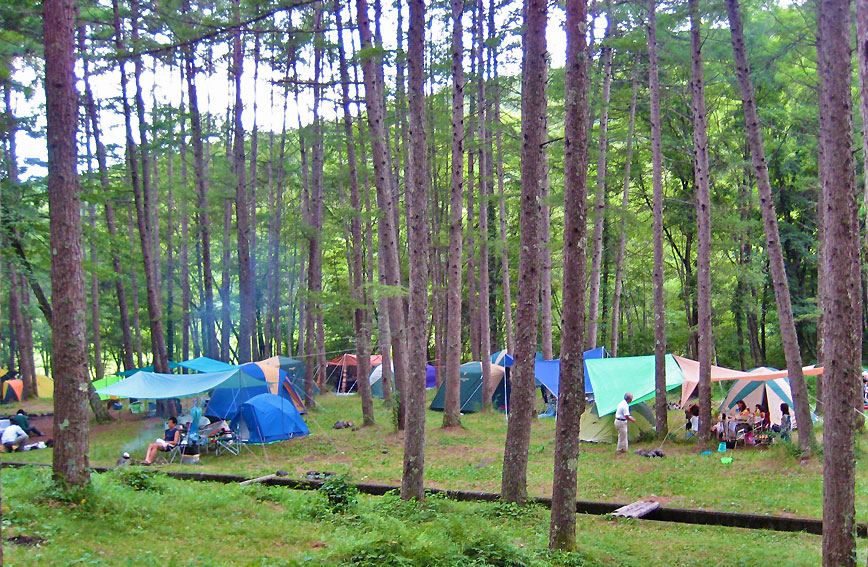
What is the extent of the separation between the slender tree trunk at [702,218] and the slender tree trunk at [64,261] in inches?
362

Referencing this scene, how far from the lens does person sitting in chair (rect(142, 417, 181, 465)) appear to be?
1338 cm

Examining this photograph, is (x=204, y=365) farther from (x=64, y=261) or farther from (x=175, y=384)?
(x=64, y=261)

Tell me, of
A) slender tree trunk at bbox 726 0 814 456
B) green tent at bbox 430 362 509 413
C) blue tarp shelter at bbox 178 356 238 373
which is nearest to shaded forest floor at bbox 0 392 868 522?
slender tree trunk at bbox 726 0 814 456

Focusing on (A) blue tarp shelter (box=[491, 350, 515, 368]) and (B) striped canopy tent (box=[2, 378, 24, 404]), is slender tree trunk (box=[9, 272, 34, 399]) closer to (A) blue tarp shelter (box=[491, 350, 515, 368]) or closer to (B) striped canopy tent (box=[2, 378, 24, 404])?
(B) striped canopy tent (box=[2, 378, 24, 404])

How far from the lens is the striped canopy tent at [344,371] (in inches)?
1193

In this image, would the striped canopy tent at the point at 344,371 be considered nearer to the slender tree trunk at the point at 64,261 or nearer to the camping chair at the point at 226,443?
the camping chair at the point at 226,443

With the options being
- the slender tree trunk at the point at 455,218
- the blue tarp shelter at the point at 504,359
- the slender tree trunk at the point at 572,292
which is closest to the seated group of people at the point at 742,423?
the slender tree trunk at the point at 455,218

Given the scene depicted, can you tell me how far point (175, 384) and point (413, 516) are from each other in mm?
8115

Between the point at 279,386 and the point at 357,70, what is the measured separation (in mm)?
8959

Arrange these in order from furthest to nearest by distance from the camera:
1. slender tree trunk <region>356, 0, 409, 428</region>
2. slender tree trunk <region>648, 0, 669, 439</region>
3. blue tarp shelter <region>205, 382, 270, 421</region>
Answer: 1. blue tarp shelter <region>205, 382, 270, 421</region>
2. slender tree trunk <region>356, 0, 409, 428</region>
3. slender tree trunk <region>648, 0, 669, 439</region>

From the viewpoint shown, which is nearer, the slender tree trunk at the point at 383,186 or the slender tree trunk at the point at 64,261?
the slender tree trunk at the point at 64,261

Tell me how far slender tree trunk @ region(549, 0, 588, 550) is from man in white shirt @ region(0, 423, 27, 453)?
43.8 ft

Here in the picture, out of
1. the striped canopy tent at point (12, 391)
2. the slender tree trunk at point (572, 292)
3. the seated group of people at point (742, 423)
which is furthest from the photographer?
the striped canopy tent at point (12, 391)

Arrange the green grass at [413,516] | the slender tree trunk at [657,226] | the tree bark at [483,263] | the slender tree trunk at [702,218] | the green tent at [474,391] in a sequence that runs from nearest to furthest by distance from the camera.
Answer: the green grass at [413,516]
the slender tree trunk at [702,218]
the slender tree trunk at [657,226]
the tree bark at [483,263]
the green tent at [474,391]
